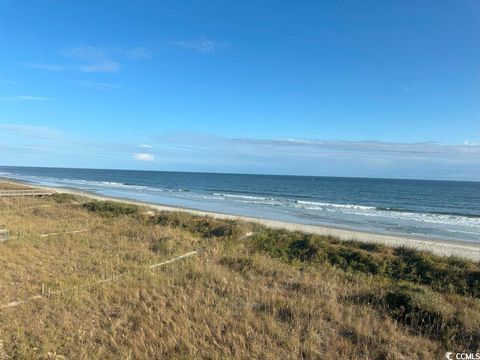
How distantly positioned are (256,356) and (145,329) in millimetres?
1851

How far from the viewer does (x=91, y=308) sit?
6.46 m

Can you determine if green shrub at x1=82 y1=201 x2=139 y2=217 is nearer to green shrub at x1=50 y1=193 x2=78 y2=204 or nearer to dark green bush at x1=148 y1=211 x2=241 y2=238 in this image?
dark green bush at x1=148 y1=211 x2=241 y2=238

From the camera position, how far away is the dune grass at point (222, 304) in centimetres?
523

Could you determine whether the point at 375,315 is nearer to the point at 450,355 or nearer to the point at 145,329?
the point at 450,355

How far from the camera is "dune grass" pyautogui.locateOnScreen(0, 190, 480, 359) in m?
5.23

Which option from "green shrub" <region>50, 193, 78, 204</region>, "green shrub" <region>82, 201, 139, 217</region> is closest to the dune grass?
"green shrub" <region>82, 201, 139, 217</region>

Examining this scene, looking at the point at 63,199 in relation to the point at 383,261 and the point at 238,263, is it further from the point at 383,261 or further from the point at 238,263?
the point at 383,261

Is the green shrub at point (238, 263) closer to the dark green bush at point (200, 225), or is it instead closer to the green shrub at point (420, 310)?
the green shrub at point (420, 310)

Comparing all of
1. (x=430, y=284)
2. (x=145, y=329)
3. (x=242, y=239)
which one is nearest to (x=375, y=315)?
(x=145, y=329)

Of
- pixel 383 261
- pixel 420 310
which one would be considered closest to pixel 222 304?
pixel 420 310

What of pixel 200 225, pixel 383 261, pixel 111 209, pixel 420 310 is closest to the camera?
pixel 420 310

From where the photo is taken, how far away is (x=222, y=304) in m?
6.89

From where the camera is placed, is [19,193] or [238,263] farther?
[19,193]

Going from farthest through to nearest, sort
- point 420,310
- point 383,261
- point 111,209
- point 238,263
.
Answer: point 111,209 < point 383,261 < point 238,263 < point 420,310
